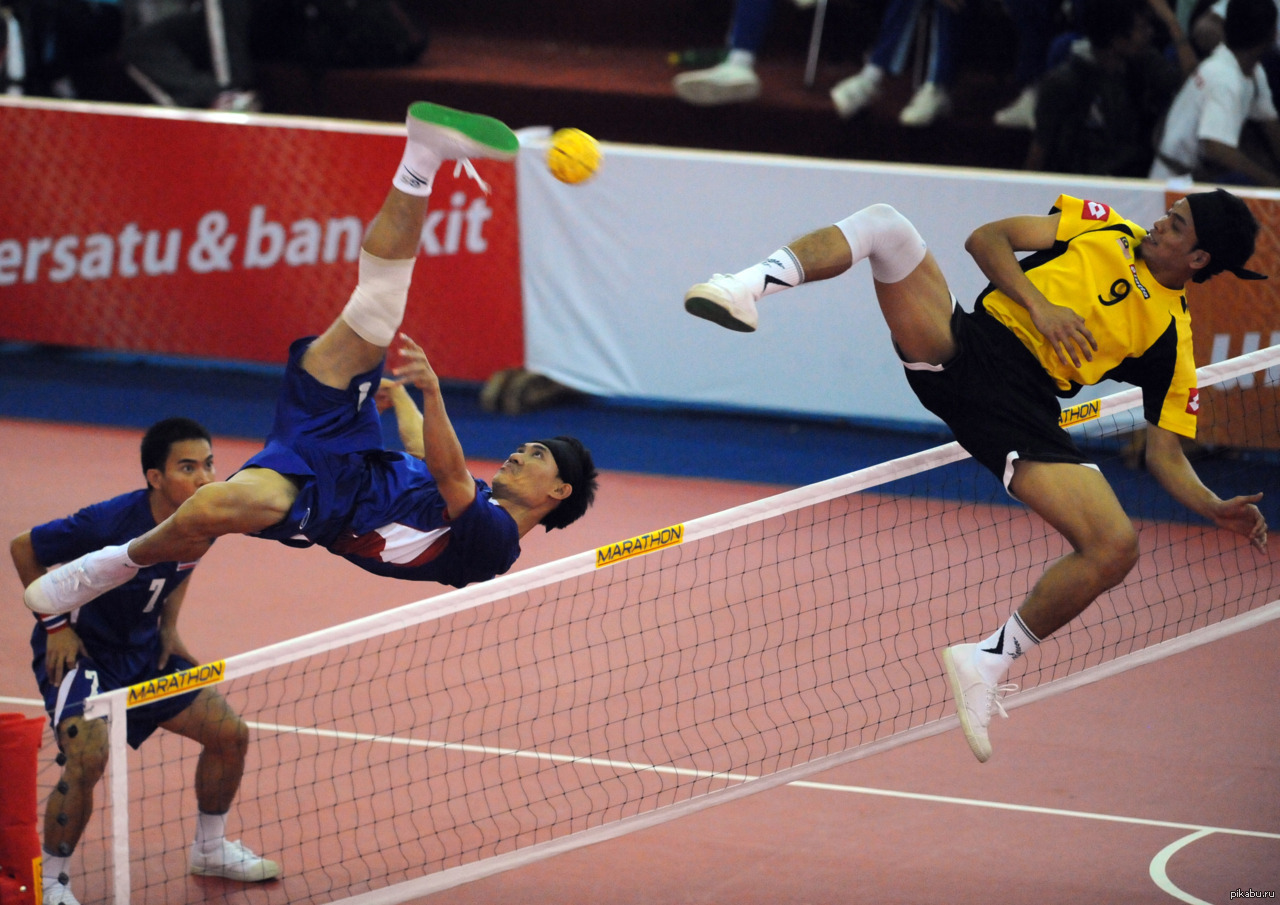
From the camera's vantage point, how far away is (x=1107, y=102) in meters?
11.8

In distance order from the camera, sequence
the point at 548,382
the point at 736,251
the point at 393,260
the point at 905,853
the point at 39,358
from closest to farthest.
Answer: the point at 393,260 < the point at 905,853 < the point at 736,251 < the point at 548,382 < the point at 39,358

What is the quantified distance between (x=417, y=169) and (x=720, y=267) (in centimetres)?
587

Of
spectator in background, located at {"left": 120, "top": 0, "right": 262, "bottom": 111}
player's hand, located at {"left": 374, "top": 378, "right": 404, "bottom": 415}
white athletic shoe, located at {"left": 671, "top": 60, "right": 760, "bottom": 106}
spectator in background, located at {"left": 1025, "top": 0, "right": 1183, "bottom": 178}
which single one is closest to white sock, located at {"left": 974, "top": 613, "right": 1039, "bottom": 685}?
player's hand, located at {"left": 374, "top": 378, "right": 404, "bottom": 415}

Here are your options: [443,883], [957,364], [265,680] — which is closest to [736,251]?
[265,680]

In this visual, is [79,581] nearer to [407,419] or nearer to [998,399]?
[407,419]

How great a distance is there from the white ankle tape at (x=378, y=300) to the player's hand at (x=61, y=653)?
152cm

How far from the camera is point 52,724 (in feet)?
19.4

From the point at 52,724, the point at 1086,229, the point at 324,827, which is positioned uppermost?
the point at 1086,229

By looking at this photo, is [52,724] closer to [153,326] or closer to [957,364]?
[957,364]

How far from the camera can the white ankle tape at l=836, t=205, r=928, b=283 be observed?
221 inches

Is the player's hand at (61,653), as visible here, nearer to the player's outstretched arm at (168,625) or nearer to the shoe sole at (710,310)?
the player's outstretched arm at (168,625)

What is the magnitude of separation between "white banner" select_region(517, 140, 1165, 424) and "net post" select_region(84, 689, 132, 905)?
6656 mm

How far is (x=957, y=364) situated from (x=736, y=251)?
561 cm

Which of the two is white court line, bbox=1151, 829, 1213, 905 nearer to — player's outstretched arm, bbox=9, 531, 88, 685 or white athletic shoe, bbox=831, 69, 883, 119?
player's outstretched arm, bbox=9, 531, 88, 685
